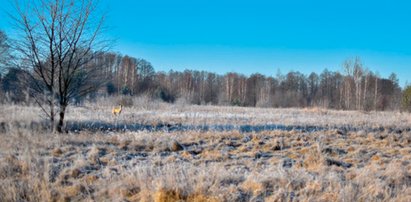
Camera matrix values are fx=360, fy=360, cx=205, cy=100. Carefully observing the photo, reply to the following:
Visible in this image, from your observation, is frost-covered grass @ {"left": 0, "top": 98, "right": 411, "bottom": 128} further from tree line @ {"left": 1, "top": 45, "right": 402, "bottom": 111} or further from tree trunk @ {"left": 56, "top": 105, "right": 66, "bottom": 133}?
tree line @ {"left": 1, "top": 45, "right": 402, "bottom": 111}

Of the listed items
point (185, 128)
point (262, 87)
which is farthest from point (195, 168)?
point (262, 87)

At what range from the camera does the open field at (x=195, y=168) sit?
3795 mm

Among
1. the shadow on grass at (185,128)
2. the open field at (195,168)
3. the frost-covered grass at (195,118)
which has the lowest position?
the open field at (195,168)

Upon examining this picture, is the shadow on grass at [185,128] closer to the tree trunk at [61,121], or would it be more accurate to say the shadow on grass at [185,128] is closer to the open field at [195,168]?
the tree trunk at [61,121]

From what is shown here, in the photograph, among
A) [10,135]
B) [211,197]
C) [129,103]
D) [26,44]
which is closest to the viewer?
[211,197]

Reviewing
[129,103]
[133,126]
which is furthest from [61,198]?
[129,103]

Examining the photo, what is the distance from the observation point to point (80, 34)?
824 centimetres

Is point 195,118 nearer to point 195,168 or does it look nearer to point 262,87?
point 195,168

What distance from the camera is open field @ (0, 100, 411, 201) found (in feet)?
12.5

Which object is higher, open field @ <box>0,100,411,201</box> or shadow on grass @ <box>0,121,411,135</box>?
shadow on grass @ <box>0,121,411,135</box>

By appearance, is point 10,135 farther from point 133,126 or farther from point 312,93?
point 312,93

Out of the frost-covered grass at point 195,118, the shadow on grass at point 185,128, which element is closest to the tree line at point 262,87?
the frost-covered grass at point 195,118

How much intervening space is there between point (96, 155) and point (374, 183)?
4.04 m

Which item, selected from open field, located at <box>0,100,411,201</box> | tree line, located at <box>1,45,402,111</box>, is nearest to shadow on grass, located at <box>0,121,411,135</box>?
open field, located at <box>0,100,411,201</box>
